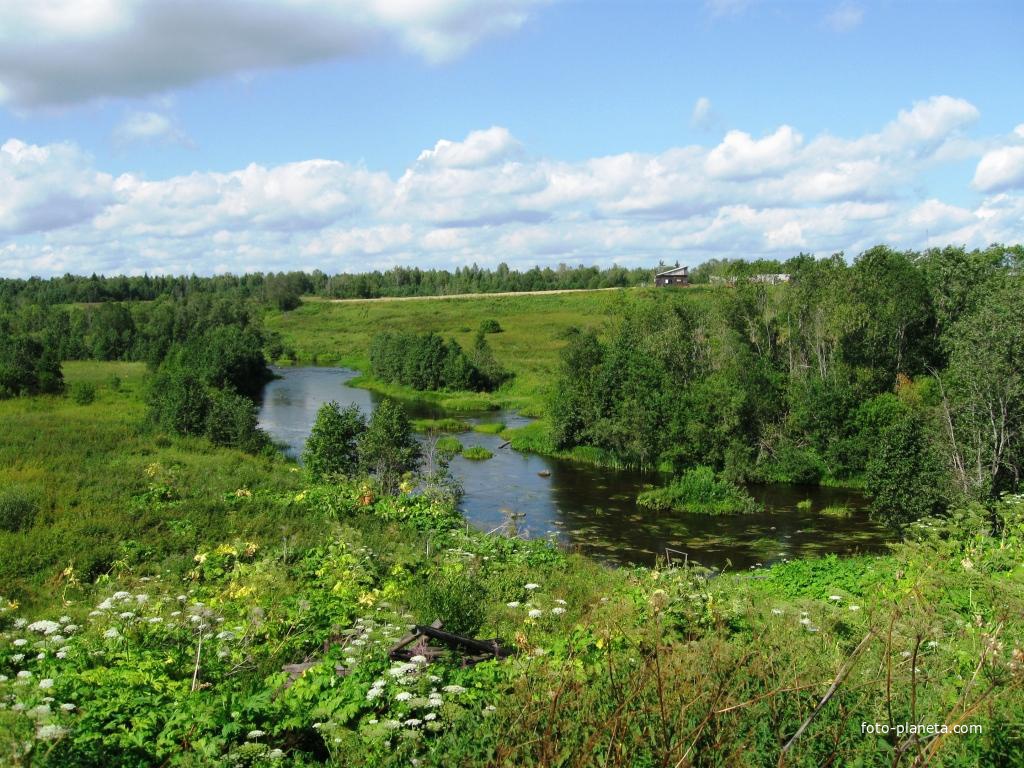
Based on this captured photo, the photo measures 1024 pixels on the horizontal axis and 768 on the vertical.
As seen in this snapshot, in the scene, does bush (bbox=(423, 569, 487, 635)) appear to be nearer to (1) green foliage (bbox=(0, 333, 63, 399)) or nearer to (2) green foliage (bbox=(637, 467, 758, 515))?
(2) green foliage (bbox=(637, 467, 758, 515))

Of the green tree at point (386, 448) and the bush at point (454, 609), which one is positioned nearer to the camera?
the bush at point (454, 609)

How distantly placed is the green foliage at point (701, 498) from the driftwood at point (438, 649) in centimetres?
2319

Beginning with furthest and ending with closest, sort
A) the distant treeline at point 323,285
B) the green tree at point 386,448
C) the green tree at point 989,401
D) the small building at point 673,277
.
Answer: the distant treeline at point 323,285 < the small building at point 673,277 < the green tree at point 386,448 < the green tree at point 989,401

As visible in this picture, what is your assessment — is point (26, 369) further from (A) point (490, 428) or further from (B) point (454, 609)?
(B) point (454, 609)

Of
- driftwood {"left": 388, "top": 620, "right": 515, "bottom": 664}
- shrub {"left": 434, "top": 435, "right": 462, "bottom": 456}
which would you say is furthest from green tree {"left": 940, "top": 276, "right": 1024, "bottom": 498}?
driftwood {"left": 388, "top": 620, "right": 515, "bottom": 664}

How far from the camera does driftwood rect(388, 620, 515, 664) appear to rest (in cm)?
736

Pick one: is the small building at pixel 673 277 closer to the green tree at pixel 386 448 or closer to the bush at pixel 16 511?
the green tree at pixel 386 448

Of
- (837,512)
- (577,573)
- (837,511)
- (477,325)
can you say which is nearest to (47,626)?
(577,573)

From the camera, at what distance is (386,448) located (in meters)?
28.0

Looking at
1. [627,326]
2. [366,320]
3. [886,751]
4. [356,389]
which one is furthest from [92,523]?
[366,320]

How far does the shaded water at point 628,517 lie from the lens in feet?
80.3

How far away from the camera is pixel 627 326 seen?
46.7 m

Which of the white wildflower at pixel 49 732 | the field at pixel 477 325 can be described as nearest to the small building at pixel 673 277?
the field at pixel 477 325

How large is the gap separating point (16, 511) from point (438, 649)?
44.6 ft
